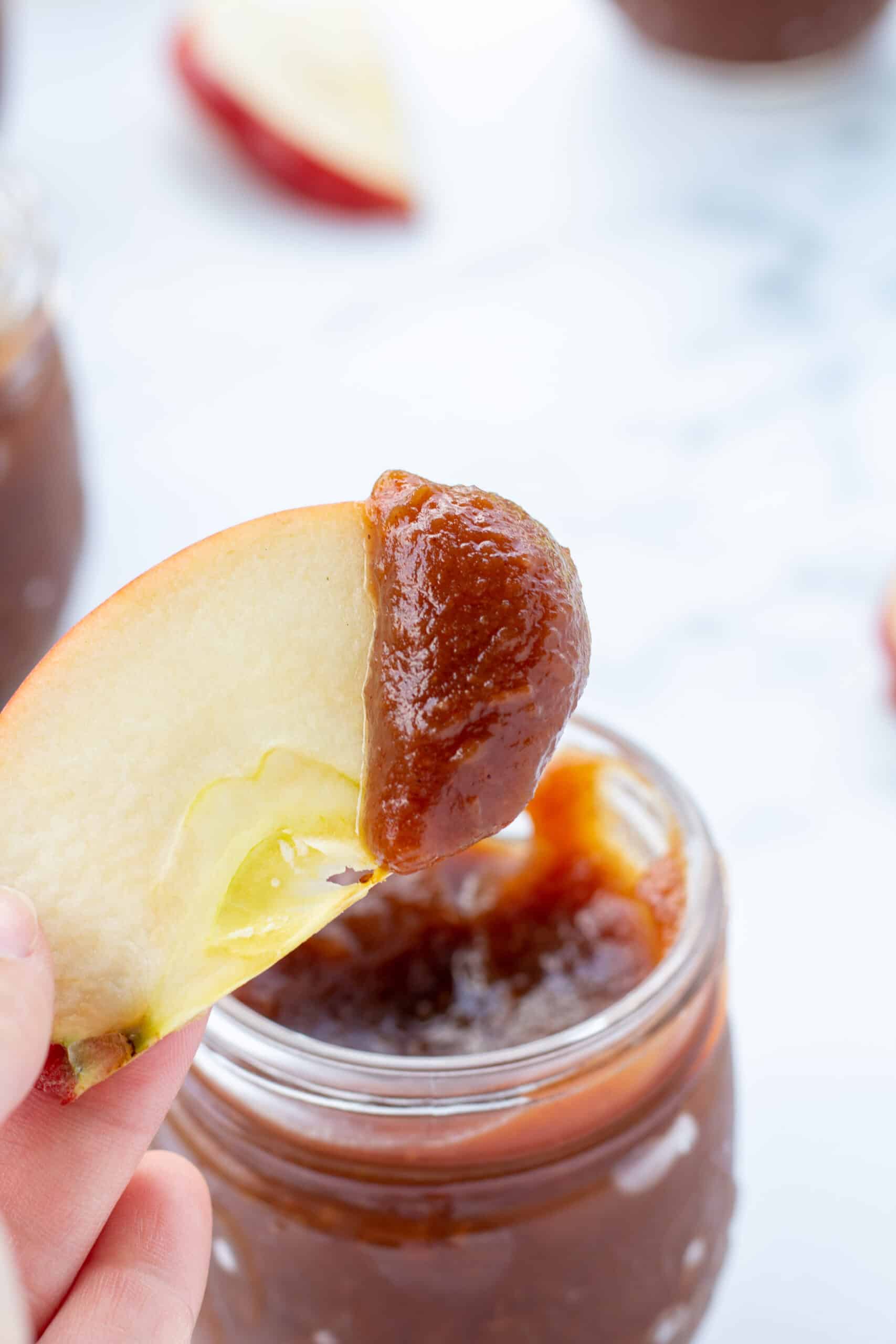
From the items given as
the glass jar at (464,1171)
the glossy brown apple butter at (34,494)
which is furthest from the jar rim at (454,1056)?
the glossy brown apple butter at (34,494)

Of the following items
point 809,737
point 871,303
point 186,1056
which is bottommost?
Result: point 809,737

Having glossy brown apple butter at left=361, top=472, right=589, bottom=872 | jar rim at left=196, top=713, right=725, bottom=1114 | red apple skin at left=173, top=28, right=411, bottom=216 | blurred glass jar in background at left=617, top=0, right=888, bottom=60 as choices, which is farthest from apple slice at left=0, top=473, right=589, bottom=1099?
blurred glass jar in background at left=617, top=0, right=888, bottom=60

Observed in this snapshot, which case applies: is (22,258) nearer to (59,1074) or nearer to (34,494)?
(34,494)

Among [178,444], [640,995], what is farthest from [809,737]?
[178,444]

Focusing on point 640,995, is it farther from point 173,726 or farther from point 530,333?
point 530,333

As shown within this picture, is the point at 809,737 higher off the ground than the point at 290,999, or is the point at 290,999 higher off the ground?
the point at 290,999

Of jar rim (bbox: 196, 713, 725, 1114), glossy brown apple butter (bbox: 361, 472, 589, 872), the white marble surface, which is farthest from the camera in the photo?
the white marble surface

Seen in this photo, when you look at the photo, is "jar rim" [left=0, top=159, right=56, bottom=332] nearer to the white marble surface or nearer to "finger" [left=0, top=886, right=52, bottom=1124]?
the white marble surface

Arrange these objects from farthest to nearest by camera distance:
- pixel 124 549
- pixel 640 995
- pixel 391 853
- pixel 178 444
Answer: pixel 178 444 < pixel 124 549 < pixel 640 995 < pixel 391 853

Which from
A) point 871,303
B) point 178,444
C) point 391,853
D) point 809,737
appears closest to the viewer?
point 391,853
